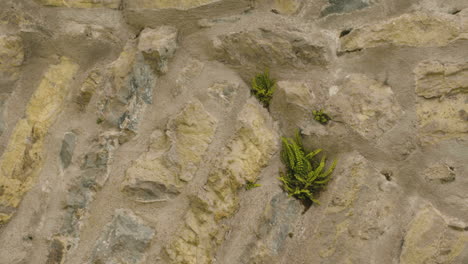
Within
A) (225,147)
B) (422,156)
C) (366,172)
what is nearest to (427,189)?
(422,156)

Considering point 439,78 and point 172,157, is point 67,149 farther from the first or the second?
point 439,78

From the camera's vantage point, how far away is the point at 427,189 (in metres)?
2.96

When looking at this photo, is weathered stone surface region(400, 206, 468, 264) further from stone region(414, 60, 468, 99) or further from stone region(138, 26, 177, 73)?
stone region(138, 26, 177, 73)

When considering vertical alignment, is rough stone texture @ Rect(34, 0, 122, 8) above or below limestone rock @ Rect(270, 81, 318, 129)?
above

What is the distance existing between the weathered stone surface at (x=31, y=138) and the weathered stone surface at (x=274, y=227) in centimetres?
174

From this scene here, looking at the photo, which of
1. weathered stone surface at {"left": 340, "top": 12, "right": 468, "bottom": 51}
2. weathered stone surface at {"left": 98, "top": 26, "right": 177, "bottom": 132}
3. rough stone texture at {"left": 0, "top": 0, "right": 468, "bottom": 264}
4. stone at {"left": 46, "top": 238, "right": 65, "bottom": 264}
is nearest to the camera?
stone at {"left": 46, "top": 238, "right": 65, "bottom": 264}

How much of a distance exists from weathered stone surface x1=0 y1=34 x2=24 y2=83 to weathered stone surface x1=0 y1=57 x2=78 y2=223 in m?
0.21

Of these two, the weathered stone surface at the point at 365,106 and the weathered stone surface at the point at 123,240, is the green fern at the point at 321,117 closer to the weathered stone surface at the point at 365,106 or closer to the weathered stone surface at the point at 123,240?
the weathered stone surface at the point at 365,106

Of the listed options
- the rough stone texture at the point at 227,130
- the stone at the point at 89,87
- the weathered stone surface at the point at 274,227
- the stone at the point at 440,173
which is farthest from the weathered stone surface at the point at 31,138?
the stone at the point at 440,173

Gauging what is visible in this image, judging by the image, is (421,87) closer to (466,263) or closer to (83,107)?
(466,263)

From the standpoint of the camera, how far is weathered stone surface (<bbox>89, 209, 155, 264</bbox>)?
9.26 ft

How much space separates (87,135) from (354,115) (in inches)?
83.5

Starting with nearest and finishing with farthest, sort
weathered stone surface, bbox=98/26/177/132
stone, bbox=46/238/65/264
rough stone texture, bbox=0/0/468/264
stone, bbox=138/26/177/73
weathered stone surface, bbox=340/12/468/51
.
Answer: stone, bbox=46/238/65/264, rough stone texture, bbox=0/0/468/264, weathered stone surface, bbox=340/12/468/51, weathered stone surface, bbox=98/26/177/132, stone, bbox=138/26/177/73

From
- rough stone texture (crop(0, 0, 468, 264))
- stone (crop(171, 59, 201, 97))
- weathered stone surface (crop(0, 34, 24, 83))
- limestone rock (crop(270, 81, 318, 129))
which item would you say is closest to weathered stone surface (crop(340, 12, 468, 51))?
rough stone texture (crop(0, 0, 468, 264))
